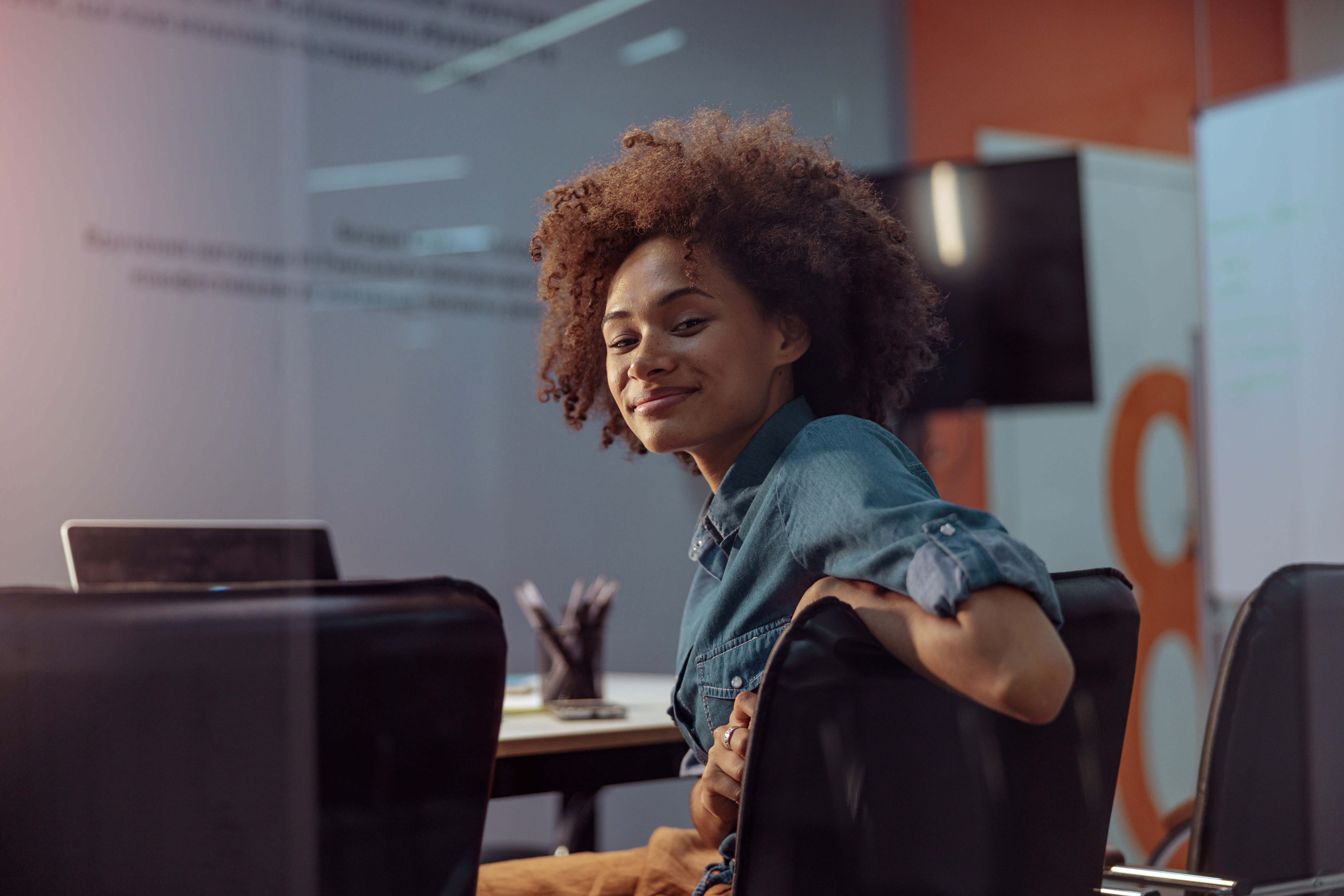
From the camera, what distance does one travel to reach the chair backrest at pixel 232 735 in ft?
2.45

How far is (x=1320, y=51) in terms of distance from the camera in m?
3.75

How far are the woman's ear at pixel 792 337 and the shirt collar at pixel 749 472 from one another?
57mm

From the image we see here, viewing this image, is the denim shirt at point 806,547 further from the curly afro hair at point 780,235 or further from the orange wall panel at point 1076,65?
the orange wall panel at point 1076,65

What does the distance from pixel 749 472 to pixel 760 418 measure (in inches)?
2.6

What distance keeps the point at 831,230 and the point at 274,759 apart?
2.30ft

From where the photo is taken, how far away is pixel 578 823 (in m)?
2.00

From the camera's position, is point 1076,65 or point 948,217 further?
point 1076,65

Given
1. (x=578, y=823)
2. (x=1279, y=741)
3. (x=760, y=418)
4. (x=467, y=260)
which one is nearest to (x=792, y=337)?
(x=760, y=418)

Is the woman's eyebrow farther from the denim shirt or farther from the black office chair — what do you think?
the black office chair

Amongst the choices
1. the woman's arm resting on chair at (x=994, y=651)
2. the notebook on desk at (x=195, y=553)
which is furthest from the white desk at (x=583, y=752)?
the woman's arm resting on chair at (x=994, y=651)

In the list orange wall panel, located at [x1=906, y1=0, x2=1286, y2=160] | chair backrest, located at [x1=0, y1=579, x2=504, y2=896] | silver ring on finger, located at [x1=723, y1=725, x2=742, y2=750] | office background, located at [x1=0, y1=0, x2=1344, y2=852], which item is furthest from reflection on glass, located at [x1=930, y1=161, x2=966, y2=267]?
chair backrest, located at [x1=0, y1=579, x2=504, y2=896]

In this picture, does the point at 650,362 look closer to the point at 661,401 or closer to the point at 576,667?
the point at 661,401

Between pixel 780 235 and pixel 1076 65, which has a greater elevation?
pixel 1076 65

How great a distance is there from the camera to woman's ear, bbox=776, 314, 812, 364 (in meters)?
1.15
